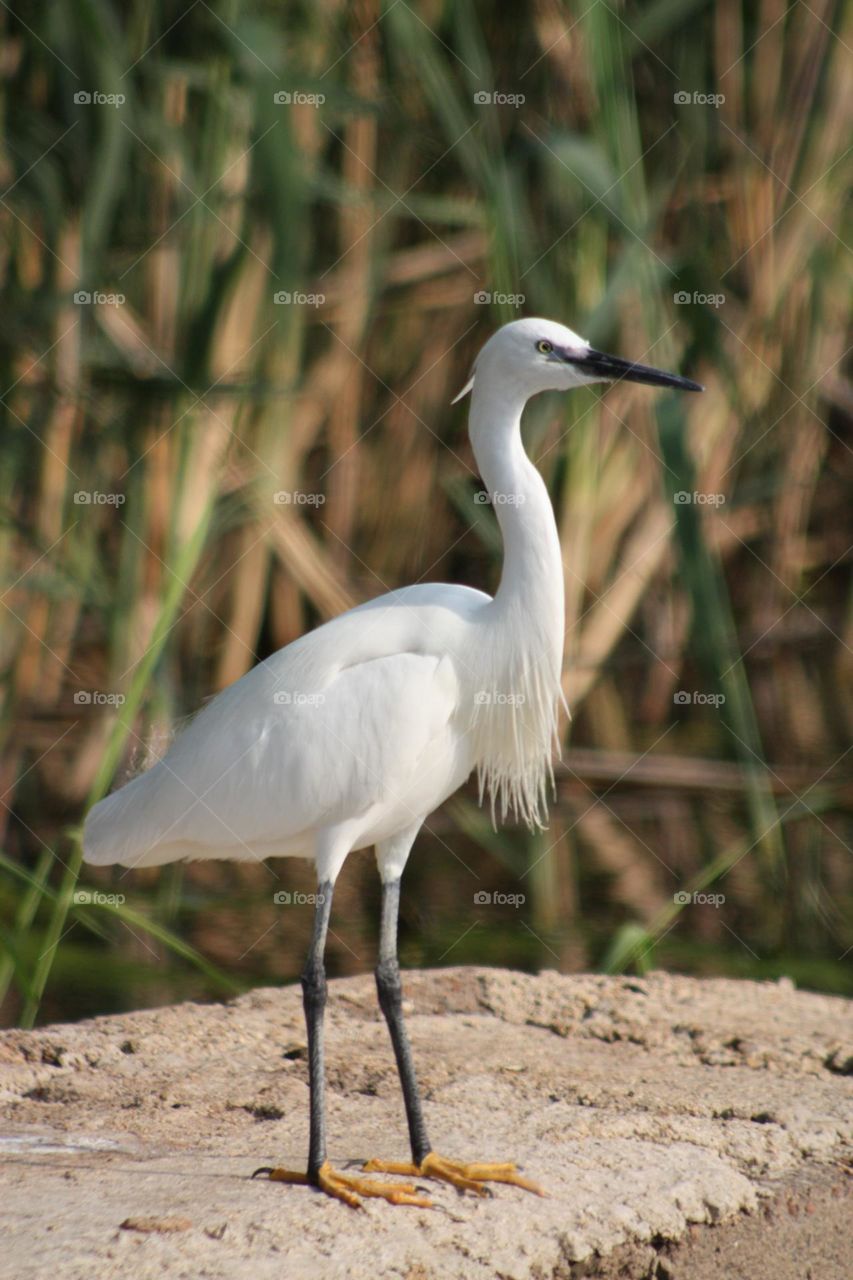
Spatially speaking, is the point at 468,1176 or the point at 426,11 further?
the point at 426,11

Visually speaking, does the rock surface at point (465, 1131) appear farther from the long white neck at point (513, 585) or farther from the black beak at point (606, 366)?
the black beak at point (606, 366)

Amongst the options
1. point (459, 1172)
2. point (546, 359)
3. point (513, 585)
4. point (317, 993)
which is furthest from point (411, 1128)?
point (546, 359)

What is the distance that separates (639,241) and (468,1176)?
2787 mm

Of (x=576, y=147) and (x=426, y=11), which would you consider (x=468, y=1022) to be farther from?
(x=426, y=11)

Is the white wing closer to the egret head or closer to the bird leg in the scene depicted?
the bird leg

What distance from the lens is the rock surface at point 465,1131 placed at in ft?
8.64

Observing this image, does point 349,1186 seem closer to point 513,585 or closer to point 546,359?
point 513,585

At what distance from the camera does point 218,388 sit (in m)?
4.49

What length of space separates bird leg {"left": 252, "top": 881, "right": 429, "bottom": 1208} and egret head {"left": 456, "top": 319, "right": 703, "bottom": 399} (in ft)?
3.43

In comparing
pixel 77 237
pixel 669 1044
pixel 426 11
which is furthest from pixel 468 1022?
pixel 426 11

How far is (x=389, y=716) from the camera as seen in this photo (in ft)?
10.2

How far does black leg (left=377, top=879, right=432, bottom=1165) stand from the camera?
3.03 meters

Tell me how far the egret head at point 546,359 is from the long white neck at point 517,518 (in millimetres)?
50

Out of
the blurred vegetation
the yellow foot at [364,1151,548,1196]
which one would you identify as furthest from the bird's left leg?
the blurred vegetation
